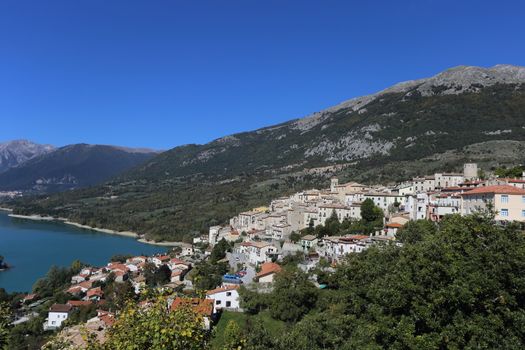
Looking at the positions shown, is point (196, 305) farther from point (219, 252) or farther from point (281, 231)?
point (219, 252)

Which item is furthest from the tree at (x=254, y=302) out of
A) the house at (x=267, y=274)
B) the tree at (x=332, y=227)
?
the tree at (x=332, y=227)

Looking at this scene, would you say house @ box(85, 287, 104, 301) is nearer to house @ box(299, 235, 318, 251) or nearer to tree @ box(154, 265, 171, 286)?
tree @ box(154, 265, 171, 286)

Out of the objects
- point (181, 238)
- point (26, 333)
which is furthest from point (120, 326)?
point (181, 238)

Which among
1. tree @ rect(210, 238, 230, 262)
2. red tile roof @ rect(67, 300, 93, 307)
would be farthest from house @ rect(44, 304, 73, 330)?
tree @ rect(210, 238, 230, 262)

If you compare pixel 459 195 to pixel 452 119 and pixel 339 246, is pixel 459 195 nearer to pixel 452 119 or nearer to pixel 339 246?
pixel 339 246

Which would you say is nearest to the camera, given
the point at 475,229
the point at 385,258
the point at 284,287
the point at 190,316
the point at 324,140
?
the point at 190,316

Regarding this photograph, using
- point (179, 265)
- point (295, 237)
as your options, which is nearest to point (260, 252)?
point (295, 237)

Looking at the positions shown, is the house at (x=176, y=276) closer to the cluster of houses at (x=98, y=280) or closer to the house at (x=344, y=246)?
the cluster of houses at (x=98, y=280)
